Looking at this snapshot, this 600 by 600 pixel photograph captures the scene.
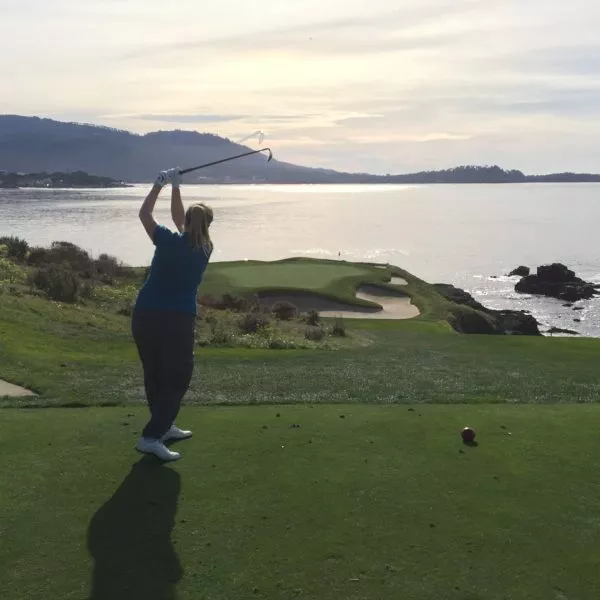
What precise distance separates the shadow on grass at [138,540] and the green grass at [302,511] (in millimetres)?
15

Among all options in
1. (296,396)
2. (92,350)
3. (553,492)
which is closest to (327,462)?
(553,492)

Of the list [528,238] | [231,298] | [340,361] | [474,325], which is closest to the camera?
[340,361]

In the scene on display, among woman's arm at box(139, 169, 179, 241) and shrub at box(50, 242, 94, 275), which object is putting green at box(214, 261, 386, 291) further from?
woman's arm at box(139, 169, 179, 241)

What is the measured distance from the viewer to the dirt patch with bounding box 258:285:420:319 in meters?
34.5

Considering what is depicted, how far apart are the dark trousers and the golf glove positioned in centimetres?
123

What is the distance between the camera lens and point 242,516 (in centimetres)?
551

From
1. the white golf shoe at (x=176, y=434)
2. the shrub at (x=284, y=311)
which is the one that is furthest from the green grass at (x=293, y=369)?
the shrub at (x=284, y=311)

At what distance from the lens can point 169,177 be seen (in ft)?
22.3

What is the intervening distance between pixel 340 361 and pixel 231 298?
1536cm

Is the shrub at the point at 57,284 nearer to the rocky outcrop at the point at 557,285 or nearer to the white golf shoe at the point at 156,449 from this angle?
the white golf shoe at the point at 156,449

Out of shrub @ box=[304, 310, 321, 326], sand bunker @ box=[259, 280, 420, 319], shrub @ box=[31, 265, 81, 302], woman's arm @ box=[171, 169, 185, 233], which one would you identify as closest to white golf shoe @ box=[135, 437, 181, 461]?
woman's arm @ box=[171, 169, 185, 233]

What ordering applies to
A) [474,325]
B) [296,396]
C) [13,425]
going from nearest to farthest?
[13,425], [296,396], [474,325]

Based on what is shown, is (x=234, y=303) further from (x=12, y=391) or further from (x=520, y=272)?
(x=520, y=272)

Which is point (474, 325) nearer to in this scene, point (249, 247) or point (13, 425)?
point (13, 425)
